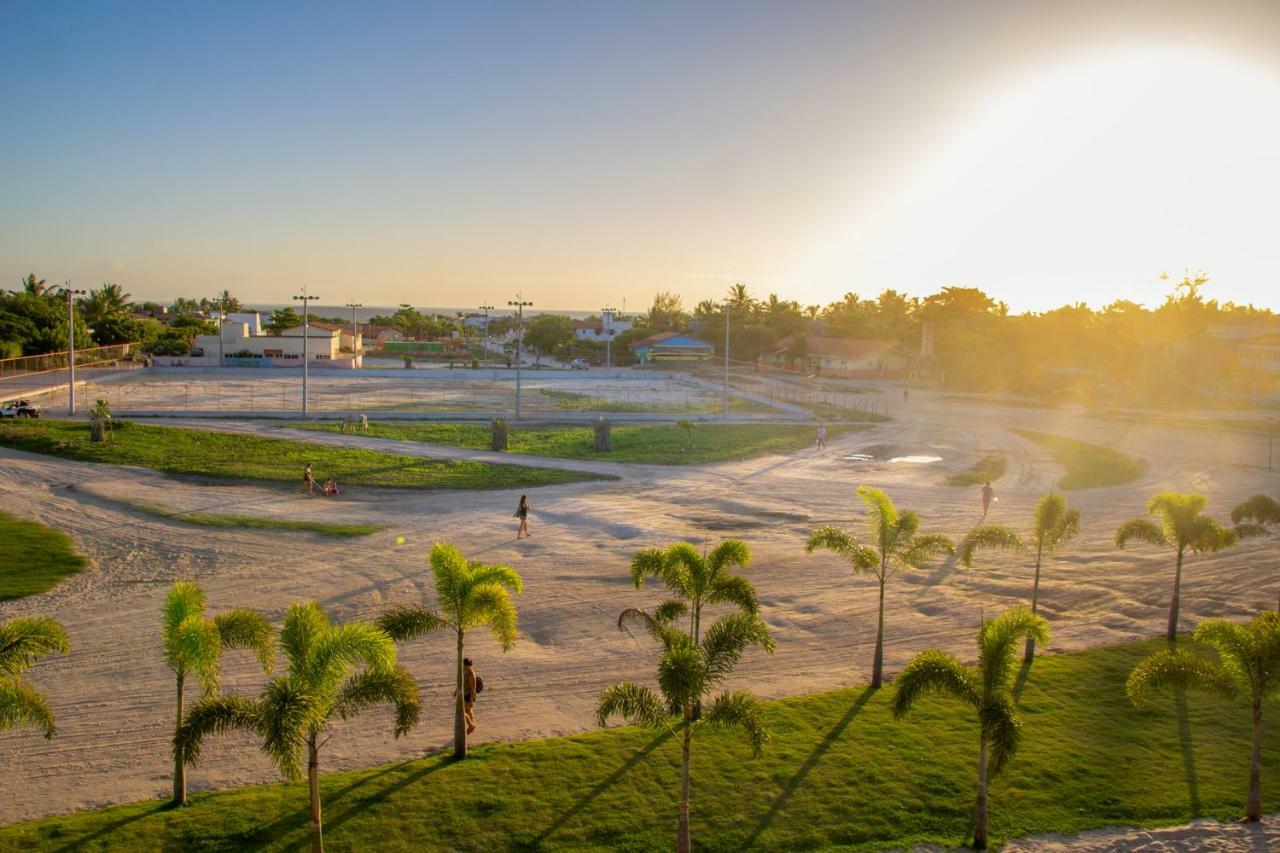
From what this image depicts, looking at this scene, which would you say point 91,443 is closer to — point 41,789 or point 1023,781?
point 41,789

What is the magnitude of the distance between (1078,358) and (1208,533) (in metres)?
85.0

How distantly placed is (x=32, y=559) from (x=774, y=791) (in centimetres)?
2266

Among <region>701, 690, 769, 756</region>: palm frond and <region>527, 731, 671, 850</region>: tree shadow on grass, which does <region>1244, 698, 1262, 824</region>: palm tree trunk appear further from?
<region>527, 731, 671, 850</region>: tree shadow on grass

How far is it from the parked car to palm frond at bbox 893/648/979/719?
5422cm

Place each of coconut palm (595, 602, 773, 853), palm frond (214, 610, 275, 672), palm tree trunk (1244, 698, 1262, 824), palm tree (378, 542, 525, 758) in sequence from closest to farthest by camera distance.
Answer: coconut palm (595, 602, 773, 853) < palm frond (214, 610, 275, 672) < palm tree trunk (1244, 698, 1262, 824) < palm tree (378, 542, 525, 758)

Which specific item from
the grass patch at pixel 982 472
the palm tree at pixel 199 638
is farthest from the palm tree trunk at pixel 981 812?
the grass patch at pixel 982 472

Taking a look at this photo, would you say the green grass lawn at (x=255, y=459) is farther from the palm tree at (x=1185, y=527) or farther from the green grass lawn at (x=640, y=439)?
the palm tree at (x=1185, y=527)

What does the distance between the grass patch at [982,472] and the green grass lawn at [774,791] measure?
81.5 ft

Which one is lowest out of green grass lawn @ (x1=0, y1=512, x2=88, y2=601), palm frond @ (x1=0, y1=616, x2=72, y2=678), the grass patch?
green grass lawn @ (x1=0, y1=512, x2=88, y2=601)

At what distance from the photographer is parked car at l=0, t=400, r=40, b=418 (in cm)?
4938

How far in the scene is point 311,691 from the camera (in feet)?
34.5

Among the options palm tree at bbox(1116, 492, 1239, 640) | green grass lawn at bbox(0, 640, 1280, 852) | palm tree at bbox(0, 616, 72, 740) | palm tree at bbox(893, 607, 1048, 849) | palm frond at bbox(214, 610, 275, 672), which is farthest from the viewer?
palm tree at bbox(1116, 492, 1239, 640)

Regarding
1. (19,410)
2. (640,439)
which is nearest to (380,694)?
(640,439)

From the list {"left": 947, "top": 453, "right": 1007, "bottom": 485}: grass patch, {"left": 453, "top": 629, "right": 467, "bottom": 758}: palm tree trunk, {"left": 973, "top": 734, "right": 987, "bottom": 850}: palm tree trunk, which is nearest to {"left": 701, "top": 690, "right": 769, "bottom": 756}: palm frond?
{"left": 973, "top": 734, "right": 987, "bottom": 850}: palm tree trunk
